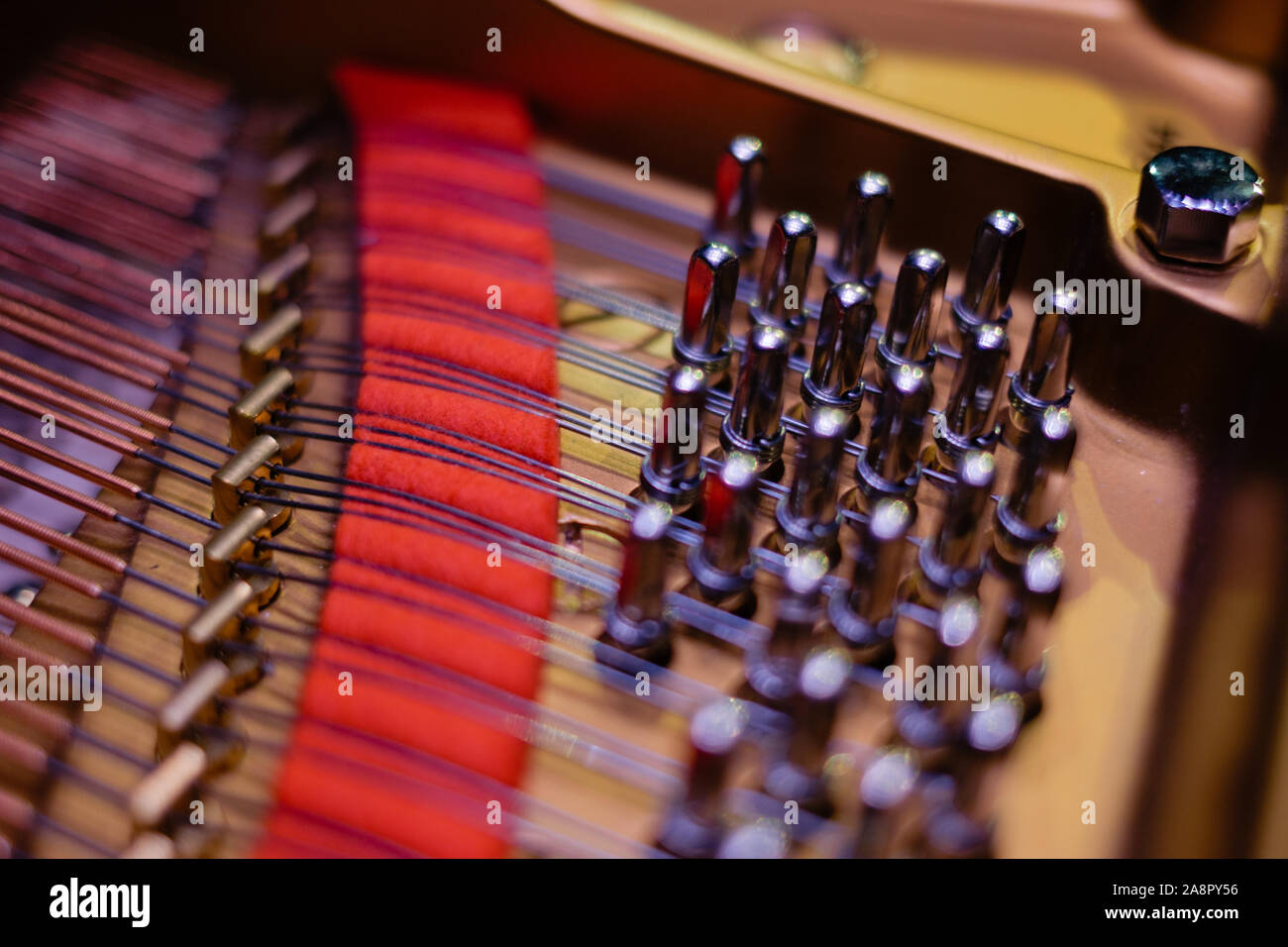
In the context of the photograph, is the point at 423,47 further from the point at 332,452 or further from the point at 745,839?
the point at 745,839

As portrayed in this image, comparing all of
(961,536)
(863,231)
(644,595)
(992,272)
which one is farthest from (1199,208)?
(644,595)

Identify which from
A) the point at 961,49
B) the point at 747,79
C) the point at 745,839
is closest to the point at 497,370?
the point at 747,79

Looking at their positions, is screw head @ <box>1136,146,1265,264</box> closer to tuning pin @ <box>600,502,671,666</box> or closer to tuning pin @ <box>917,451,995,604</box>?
tuning pin @ <box>917,451,995,604</box>

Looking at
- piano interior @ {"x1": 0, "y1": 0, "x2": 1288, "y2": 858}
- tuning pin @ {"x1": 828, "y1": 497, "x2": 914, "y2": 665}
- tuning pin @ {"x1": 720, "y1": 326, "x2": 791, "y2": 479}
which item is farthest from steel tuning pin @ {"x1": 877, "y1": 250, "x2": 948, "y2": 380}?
tuning pin @ {"x1": 828, "y1": 497, "x2": 914, "y2": 665}

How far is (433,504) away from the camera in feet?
3.98

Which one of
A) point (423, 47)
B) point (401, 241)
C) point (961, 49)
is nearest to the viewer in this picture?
point (401, 241)

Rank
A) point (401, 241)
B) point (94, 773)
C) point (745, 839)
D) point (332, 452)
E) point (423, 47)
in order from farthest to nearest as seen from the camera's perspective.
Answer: point (423, 47), point (401, 241), point (332, 452), point (94, 773), point (745, 839)

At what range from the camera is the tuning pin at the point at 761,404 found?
1.22 metres

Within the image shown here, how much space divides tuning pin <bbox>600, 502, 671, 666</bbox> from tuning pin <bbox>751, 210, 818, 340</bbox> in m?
0.33

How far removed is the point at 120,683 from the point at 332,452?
0.30 meters

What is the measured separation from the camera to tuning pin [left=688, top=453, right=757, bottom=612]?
113cm

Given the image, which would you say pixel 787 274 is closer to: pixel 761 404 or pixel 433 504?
pixel 761 404
